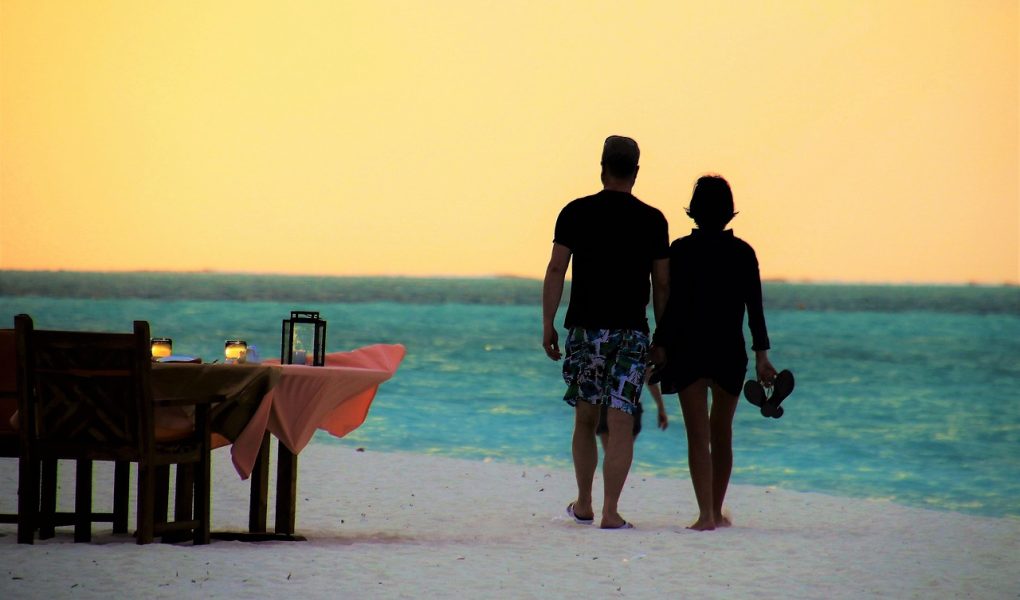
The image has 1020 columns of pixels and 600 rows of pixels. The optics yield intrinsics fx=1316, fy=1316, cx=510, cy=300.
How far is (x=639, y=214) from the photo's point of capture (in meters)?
5.34

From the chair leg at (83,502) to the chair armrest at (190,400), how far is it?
0.47 meters

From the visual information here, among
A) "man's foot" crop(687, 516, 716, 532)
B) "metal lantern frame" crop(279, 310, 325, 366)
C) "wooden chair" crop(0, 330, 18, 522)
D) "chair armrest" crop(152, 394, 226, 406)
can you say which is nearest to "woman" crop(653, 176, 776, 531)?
"man's foot" crop(687, 516, 716, 532)

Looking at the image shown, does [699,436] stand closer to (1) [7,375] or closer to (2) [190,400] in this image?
(2) [190,400]

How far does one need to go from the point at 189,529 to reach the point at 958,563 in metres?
3.00

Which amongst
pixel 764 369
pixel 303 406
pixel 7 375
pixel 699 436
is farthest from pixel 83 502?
pixel 764 369

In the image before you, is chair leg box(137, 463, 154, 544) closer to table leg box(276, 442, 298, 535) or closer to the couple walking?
table leg box(276, 442, 298, 535)

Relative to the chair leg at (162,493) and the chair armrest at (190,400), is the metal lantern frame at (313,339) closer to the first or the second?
the chair armrest at (190,400)

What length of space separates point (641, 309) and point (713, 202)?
0.55 metres

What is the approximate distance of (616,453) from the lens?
17.8ft

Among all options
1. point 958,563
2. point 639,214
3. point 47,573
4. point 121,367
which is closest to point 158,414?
point 121,367

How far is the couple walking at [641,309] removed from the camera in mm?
5312

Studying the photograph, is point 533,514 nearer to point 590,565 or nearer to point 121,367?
point 590,565

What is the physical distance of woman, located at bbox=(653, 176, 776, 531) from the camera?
538cm

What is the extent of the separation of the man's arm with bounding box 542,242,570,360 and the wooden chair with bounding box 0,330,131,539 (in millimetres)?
1690
